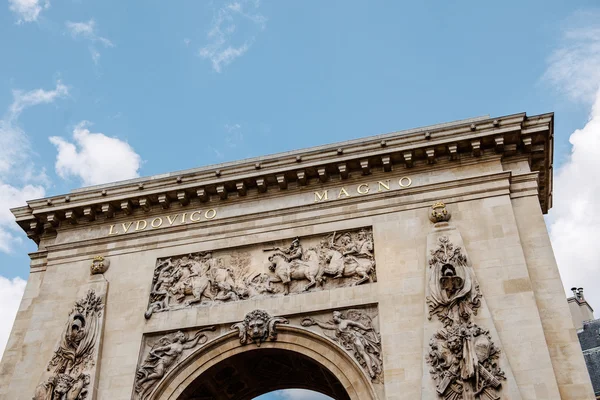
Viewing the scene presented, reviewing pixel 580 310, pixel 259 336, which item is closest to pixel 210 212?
pixel 259 336

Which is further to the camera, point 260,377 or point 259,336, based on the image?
point 260,377

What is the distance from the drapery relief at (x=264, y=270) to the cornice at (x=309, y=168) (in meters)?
1.81

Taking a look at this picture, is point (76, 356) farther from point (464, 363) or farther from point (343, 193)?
point (464, 363)

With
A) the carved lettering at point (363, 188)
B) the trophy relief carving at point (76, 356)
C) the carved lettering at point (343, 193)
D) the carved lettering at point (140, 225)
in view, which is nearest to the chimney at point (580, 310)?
the carved lettering at point (363, 188)

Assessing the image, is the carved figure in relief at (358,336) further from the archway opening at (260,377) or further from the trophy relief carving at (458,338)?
the trophy relief carving at (458,338)

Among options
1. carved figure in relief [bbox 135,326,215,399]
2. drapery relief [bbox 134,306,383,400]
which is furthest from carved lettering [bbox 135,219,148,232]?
carved figure in relief [bbox 135,326,215,399]

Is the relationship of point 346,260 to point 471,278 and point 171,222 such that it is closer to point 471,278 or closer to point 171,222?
point 471,278

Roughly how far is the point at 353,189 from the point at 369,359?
5128 millimetres

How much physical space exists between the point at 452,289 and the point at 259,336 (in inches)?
200

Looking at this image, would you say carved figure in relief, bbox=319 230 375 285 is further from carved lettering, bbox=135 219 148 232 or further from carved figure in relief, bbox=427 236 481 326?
carved lettering, bbox=135 219 148 232

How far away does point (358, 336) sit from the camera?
1622cm

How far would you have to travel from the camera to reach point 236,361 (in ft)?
58.1

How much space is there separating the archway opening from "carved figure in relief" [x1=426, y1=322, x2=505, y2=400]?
127 inches

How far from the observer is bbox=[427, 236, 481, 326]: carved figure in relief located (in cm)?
1565
